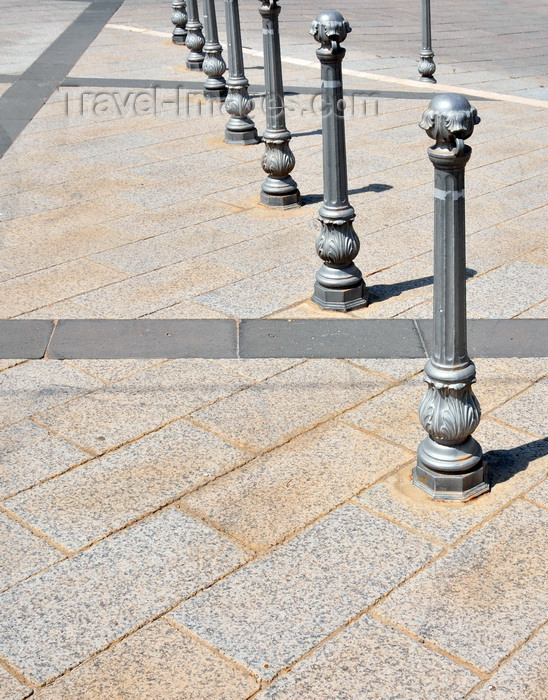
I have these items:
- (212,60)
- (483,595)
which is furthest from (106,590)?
(212,60)

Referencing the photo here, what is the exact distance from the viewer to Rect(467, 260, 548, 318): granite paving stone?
638 cm

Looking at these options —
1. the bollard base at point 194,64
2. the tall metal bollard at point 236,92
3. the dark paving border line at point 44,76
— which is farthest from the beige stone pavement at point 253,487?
the bollard base at point 194,64

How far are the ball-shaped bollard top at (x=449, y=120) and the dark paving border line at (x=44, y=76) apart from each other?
314 inches

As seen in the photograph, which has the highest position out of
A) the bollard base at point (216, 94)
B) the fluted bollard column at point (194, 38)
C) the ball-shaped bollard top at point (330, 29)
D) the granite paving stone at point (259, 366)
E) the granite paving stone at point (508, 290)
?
the ball-shaped bollard top at point (330, 29)

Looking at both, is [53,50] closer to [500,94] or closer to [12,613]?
[500,94]

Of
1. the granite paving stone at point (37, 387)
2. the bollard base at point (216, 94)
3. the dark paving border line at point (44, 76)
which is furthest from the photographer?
the bollard base at point (216, 94)

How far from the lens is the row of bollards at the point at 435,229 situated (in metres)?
3.92

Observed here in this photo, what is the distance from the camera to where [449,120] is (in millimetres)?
3760

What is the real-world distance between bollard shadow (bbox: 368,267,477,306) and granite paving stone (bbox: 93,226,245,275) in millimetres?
1277

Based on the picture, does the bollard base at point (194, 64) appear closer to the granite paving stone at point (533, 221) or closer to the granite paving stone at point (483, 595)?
the granite paving stone at point (533, 221)

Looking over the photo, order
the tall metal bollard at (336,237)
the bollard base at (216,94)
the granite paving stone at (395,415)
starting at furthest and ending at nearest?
1. the bollard base at (216,94)
2. the tall metal bollard at (336,237)
3. the granite paving stone at (395,415)

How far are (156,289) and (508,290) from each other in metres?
2.60

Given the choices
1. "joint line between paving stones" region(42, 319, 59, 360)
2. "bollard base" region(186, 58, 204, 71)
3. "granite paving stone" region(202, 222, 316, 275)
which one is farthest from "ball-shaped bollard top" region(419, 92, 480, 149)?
"bollard base" region(186, 58, 204, 71)

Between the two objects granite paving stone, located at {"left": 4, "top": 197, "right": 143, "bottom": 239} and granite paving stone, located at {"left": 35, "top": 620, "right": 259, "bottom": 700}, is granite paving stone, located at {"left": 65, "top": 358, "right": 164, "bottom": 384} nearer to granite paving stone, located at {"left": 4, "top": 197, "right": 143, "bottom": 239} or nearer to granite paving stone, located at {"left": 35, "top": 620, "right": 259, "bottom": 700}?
granite paving stone, located at {"left": 35, "top": 620, "right": 259, "bottom": 700}
